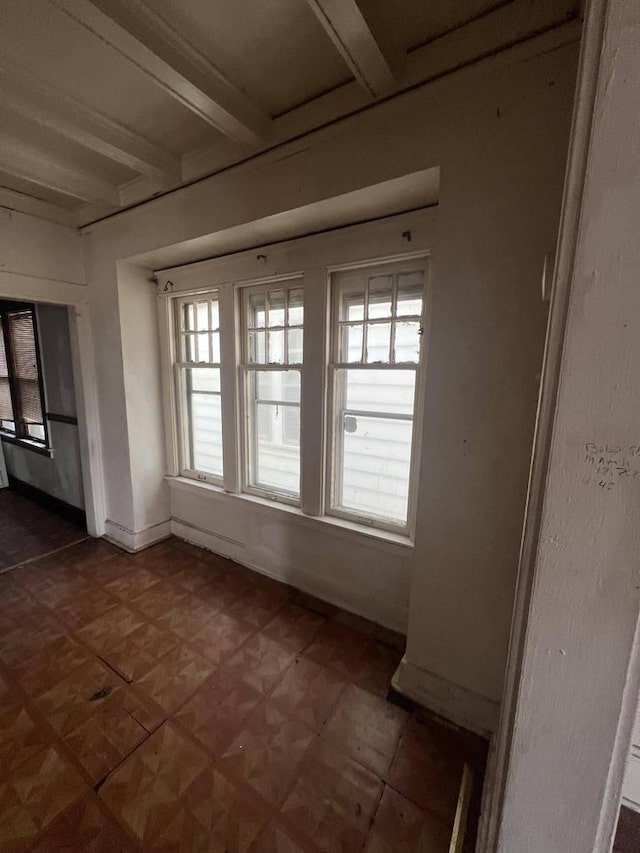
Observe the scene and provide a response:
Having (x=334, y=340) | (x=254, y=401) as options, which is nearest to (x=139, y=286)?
(x=254, y=401)

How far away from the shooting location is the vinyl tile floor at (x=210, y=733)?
1.16 m

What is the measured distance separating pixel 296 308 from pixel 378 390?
88 cm

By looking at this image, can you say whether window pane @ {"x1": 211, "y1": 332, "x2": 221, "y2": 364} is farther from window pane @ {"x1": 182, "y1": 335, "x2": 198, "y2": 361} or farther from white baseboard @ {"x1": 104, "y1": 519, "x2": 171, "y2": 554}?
white baseboard @ {"x1": 104, "y1": 519, "x2": 171, "y2": 554}

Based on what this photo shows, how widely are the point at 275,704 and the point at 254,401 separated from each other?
1.93m

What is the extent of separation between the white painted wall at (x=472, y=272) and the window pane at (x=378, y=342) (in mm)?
590

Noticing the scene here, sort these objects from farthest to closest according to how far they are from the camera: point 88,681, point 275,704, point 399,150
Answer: point 88,681, point 275,704, point 399,150

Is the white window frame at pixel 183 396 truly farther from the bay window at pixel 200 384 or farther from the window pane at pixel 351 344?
the window pane at pixel 351 344

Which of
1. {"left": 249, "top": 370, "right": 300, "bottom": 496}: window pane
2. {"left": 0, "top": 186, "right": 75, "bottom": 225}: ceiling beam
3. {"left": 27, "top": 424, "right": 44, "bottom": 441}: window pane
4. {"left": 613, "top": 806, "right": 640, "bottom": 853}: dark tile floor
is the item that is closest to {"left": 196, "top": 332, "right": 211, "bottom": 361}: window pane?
{"left": 249, "top": 370, "right": 300, "bottom": 496}: window pane

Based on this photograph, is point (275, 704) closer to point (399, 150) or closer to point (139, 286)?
point (399, 150)

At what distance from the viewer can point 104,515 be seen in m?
3.17

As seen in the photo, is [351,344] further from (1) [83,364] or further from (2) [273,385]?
(1) [83,364]

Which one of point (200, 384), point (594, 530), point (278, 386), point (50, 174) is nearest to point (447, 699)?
point (594, 530)

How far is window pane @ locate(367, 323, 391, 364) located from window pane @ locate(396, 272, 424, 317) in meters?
0.12

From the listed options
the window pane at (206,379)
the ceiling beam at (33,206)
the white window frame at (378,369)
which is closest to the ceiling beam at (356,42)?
the white window frame at (378,369)
